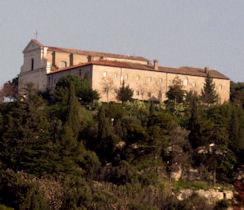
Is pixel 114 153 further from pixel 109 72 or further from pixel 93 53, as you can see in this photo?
pixel 93 53

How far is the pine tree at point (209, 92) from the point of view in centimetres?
6644

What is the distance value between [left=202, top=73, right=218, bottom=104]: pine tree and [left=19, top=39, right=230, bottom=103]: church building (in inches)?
51.3

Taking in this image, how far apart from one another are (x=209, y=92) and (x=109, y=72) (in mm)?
8655

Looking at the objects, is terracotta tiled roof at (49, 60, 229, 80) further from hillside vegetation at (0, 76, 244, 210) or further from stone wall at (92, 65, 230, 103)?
hillside vegetation at (0, 76, 244, 210)

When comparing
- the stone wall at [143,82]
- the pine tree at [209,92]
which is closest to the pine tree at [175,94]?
the stone wall at [143,82]

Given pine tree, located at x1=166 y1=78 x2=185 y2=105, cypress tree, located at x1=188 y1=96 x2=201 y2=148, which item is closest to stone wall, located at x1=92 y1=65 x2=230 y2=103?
pine tree, located at x1=166 y1=78 x2=185 y2=105

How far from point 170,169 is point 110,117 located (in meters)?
6.93

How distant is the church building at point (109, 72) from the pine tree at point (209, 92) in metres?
1.30

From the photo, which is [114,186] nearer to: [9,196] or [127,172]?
[127,172]

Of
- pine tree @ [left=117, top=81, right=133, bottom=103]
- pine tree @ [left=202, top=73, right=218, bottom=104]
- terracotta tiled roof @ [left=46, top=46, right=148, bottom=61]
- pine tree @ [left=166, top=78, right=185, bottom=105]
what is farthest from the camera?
terracotta tiled roof @ [left=46, top=46, right=148, bottom=61]

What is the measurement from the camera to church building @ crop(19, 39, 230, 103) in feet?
216

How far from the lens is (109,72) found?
6588cm

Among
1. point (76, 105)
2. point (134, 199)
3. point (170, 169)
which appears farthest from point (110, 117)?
point (134, 199)

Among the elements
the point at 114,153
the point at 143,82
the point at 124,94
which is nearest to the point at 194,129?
the point at 114,153
